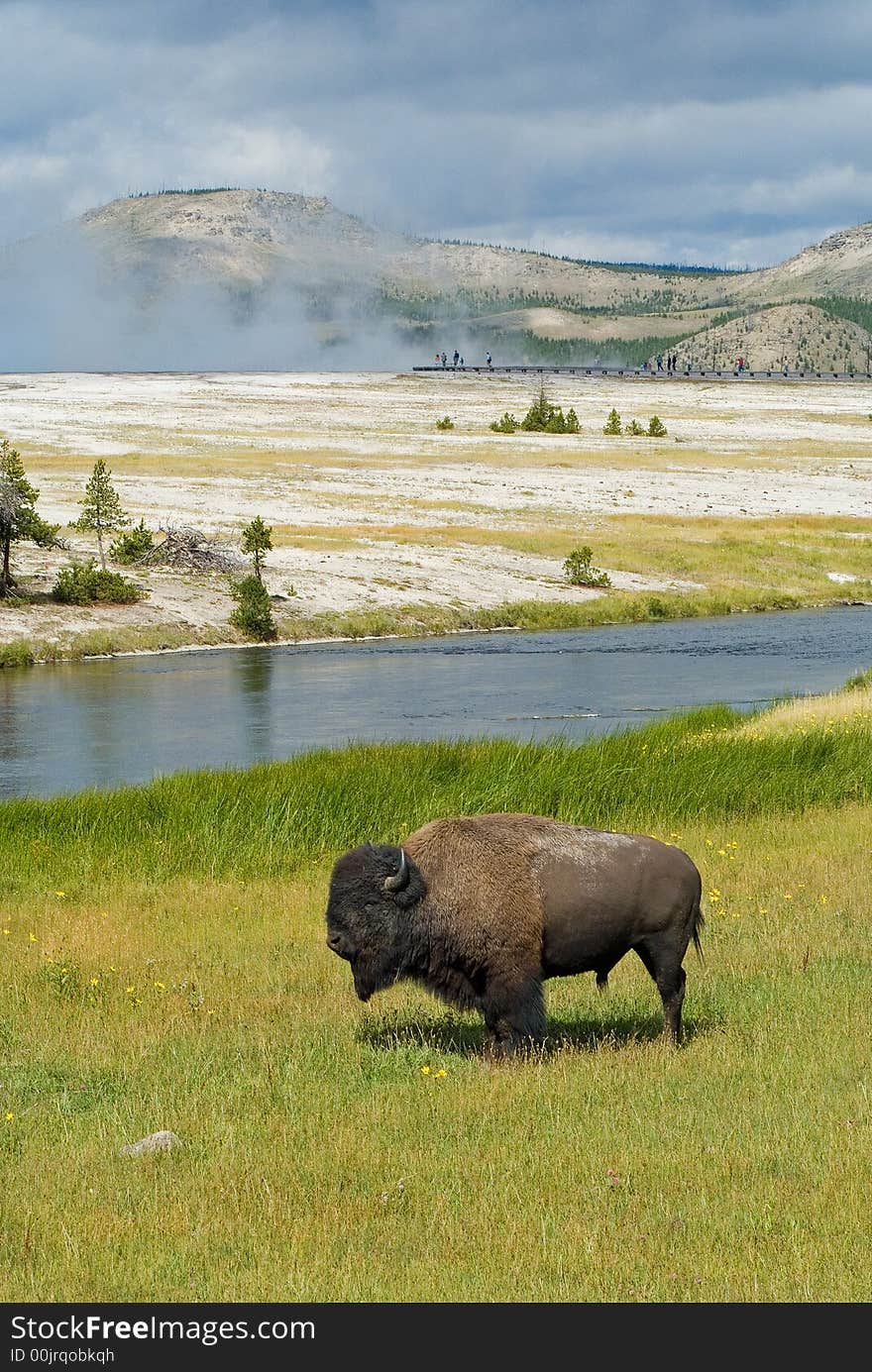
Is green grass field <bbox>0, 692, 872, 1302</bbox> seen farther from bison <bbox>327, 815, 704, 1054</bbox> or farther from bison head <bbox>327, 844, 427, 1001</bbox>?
bison head <bbox>327, 844, 427, 1001</bbox>

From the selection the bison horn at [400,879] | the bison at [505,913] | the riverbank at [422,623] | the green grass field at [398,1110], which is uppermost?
the bison horn at [400,879]

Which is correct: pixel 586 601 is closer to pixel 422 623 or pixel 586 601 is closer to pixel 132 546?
pixel 422 623

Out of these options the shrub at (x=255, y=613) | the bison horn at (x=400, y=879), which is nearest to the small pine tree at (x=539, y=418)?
the shrub at (x=255, y=613)

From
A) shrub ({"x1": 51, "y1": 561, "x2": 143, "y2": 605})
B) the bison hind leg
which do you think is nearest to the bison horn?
the bison hind leg

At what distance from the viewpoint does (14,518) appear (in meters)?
43.7

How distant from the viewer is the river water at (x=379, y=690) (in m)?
28.4

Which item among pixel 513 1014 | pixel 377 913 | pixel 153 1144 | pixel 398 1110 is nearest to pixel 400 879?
pixel 377 913

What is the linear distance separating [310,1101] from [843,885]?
741 centimetres

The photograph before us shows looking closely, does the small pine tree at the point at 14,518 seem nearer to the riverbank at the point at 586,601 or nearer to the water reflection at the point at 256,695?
the riverbank at the point at 586,601

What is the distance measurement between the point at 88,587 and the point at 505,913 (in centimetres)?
3694

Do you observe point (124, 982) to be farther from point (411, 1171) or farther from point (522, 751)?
point (522, 751)

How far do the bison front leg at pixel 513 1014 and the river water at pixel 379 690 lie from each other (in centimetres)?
1599

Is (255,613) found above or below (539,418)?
below

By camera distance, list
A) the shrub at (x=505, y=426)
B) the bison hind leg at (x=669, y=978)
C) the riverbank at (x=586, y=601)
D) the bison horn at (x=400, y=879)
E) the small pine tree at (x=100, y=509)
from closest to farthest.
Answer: the bison horn at (x=400, y=879), the bison hind leg at (x=669, y=978), the riverbank at (x=586, y=601), the small pine tree at (x=100, y=509), the shrub at (x=505, y=426)
